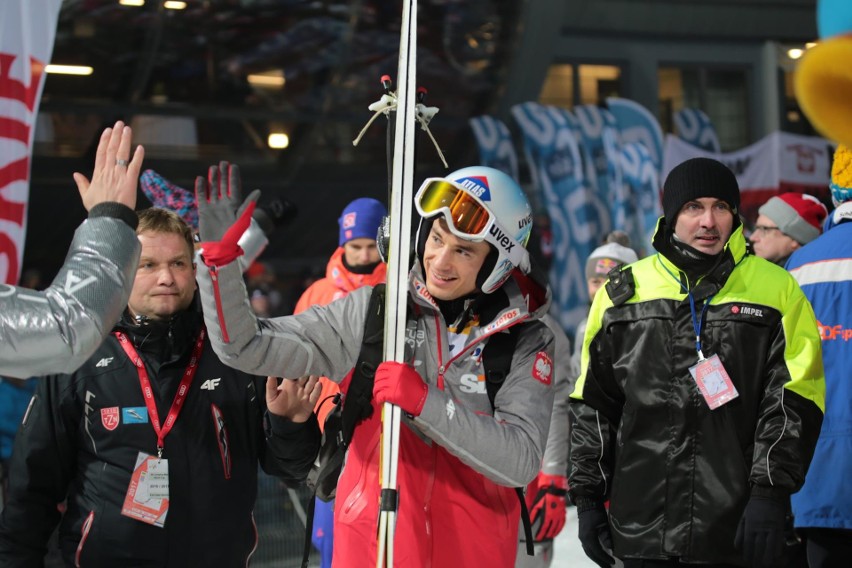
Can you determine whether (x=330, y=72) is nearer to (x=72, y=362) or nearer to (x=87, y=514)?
(x=87, y=514)

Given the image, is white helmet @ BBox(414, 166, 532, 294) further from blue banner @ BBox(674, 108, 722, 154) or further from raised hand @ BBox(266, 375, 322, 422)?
blue banner @ BBox(674, 108, 722, 154)

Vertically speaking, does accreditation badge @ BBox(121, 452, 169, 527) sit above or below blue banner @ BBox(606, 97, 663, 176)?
below

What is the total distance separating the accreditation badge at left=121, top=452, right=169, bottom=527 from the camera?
10.5ft

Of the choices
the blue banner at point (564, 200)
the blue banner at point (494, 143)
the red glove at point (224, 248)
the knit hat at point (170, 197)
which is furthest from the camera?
the blue banner at point (494, 143)

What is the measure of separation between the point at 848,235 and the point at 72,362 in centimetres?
295

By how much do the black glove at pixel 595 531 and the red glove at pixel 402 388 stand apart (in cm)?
122

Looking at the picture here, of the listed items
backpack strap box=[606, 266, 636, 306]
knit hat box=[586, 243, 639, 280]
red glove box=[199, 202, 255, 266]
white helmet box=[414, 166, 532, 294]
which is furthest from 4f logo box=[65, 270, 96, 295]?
knit hat box=[586, 243, 639, 280]

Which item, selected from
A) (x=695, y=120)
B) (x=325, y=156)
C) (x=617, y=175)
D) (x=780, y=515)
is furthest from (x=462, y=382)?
(x=695, y=120)

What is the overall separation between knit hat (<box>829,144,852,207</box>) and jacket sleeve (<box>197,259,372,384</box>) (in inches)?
81.8

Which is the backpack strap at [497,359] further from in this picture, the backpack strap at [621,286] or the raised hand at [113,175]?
the raised hand at [113,175]

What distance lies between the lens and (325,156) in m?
14.5

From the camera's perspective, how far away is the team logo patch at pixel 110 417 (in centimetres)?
325

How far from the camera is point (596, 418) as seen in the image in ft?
12.4

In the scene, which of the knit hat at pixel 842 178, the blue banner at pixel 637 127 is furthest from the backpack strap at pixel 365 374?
the blue banner at pixel 637 127
